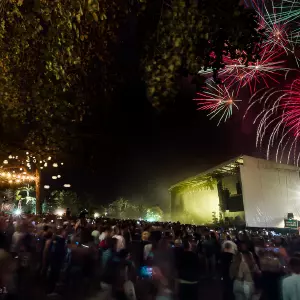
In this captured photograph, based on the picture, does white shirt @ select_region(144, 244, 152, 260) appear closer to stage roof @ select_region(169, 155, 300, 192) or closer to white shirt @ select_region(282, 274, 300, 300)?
white shirt @ select_region(282, 274, 300, 300)

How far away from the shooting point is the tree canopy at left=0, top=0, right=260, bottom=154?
374cm

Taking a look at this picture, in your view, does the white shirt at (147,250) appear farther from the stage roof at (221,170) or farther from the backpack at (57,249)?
the stage roof at (221,170)

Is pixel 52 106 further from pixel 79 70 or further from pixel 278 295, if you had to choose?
pixel 278 295

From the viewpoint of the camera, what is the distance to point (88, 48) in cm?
504

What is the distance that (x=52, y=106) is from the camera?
5844 mm

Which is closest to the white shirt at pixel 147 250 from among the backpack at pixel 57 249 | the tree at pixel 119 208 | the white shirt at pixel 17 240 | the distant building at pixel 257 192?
the backpack at pixel 57 249

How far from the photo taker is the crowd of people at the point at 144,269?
18.2ft

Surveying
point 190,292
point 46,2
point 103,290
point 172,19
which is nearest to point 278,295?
point 190,292

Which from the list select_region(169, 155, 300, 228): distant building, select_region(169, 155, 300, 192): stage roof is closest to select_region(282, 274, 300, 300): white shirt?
select_region(169, 155, 300, 228): distant building

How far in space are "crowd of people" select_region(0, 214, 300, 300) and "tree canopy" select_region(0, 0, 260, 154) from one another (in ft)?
9.79

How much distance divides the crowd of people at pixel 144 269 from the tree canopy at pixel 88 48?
2.98 m

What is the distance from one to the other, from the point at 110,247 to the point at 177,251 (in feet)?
10.9

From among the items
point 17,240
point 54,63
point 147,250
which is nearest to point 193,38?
point 54,63

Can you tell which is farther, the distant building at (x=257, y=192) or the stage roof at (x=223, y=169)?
the stage roof at (x=223, y=169)
